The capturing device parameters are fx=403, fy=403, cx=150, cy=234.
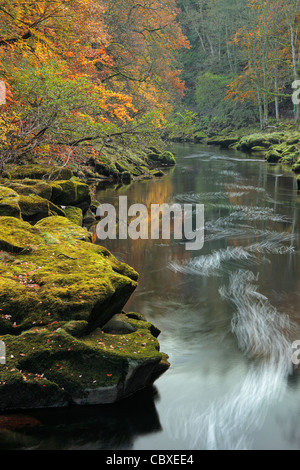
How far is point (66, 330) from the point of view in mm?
4277

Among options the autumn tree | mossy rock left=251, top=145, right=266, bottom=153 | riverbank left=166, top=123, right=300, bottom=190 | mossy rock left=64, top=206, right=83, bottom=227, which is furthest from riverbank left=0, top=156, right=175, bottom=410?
mossy rock left=251, top=145, right=266, bottom=153

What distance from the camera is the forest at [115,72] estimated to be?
10.6 meters

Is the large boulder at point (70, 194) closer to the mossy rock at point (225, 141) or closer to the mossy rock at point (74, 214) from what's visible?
the mossy rock at point (74, 214)

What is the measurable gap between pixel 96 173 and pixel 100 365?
17.1 meters

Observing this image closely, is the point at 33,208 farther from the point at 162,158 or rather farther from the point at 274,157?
the point at 274,157

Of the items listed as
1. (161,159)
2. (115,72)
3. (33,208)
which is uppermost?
(115,72)

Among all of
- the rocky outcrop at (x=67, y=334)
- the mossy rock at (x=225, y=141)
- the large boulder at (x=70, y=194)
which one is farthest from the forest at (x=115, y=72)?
the rocky outcrop at (x=67, y=334)

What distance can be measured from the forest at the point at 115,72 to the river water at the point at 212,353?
4.17 meters

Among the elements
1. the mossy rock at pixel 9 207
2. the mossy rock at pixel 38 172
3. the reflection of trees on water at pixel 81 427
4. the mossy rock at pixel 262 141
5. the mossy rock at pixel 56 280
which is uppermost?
the mossy rock at pixel 262 141

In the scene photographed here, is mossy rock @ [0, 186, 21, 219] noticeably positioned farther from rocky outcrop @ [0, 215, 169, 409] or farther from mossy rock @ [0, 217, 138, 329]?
rocky outcrop @ [0, 215, 169, 409]

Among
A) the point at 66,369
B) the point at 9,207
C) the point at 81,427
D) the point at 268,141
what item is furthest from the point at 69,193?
the point at 268,141

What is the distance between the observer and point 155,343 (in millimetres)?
4531

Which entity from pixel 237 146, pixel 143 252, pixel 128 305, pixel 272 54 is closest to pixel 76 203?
pixel 143 252

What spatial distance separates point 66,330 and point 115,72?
67.0 ft
